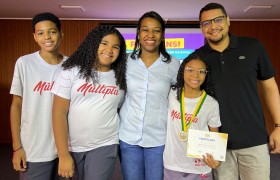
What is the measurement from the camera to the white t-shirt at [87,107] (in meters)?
1.66

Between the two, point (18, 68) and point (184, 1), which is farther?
point (184, 1)

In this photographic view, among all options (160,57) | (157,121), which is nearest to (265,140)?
(157,121)

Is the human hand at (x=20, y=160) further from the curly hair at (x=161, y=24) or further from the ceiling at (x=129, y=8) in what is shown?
the ceiling at (x=129, y=8)

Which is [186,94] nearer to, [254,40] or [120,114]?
[120,114]

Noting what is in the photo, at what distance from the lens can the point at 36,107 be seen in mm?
1760

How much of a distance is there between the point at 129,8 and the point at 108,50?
12.0 feet

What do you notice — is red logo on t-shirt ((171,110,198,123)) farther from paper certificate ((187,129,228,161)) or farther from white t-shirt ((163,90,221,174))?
paper certificate ((187,129,228,161))

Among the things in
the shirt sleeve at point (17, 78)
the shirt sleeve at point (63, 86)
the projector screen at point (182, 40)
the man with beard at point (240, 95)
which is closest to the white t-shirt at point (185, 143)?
the man with beard at point (240, 95)

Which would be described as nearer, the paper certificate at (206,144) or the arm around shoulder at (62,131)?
the arm around shoulder at (62,131)

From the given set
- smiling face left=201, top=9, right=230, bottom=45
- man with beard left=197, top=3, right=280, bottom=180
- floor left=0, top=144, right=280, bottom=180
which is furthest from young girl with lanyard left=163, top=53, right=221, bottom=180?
floor left=0, top=144, right=280, bottom=180

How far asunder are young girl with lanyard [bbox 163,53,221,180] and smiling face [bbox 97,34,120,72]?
522 millimetres

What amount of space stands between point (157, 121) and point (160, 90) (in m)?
0.22

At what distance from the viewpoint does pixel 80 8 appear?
519cm

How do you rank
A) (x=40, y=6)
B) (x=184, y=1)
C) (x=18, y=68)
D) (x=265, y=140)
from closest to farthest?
(x=18, y=68)
(x=265, y=140)
(x=184, y=1)
(x=40, y=6)
